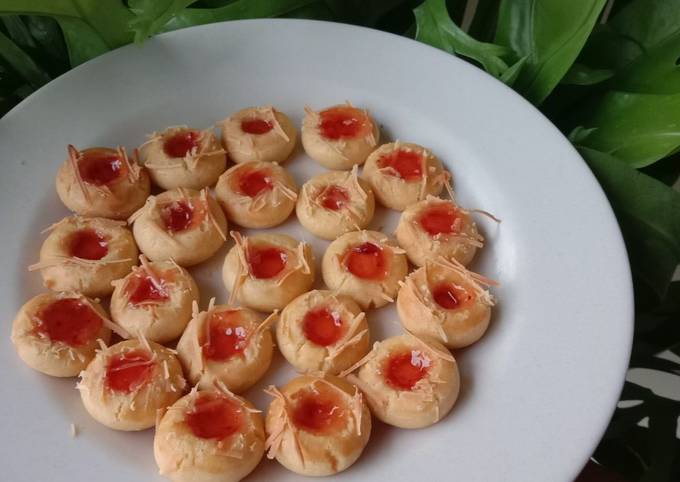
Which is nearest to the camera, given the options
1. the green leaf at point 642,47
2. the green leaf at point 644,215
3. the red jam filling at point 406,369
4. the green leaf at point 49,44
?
the red jam filling at point 406,369

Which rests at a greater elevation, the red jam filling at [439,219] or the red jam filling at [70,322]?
the red jam filling at [70,322]

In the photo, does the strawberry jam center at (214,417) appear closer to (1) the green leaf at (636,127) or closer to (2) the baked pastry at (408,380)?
(2) the baked pastry at (408,380)

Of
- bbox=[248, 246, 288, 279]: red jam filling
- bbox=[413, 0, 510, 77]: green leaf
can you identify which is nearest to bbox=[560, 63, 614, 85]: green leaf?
bbox=[413, 0, 510, 77]: green leaf

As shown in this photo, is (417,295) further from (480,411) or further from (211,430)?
(211,430)

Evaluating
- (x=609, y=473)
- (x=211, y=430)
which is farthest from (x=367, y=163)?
(x=609, y=473)

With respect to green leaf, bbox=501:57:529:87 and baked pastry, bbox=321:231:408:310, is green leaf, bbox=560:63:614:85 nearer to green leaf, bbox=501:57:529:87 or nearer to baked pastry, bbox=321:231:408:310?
green leaf, bbox=501:57:529:87

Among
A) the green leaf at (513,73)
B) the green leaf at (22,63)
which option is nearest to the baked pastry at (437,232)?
the green leaf at (513,73)
